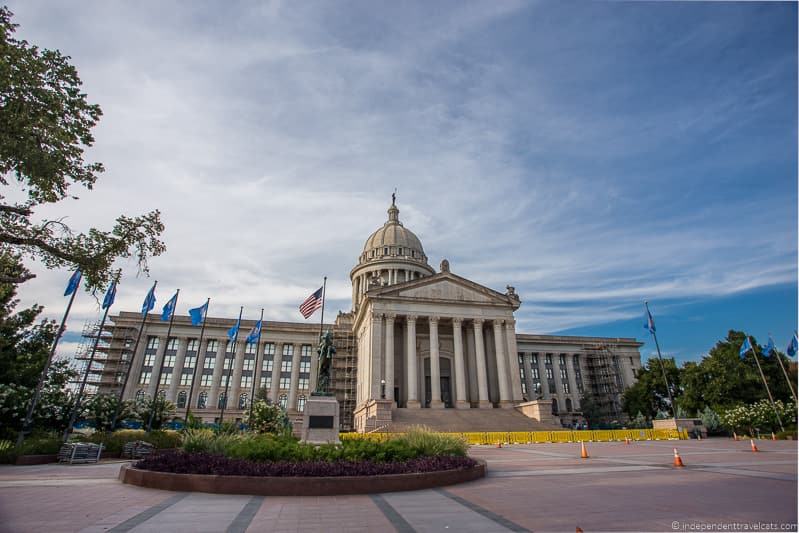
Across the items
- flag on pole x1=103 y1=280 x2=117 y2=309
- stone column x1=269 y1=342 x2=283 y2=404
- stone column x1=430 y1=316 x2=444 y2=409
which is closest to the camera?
flag on pole x1=103 y1=280 x2=117 y2=309

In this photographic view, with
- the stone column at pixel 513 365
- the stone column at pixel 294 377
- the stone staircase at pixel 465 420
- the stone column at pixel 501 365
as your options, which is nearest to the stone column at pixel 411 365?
the stone staircase at pixel 465 420

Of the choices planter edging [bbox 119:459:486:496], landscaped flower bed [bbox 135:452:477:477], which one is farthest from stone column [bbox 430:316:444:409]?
planter edging [bbox 119:459:486:496]

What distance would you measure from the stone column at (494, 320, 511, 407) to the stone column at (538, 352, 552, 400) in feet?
86.2

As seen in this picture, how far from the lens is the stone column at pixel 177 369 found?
61.0 metres

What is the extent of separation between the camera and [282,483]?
970 cm

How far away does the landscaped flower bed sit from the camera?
33.6 ft

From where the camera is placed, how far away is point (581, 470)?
13.7 metres

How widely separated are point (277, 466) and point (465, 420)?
31077 mm

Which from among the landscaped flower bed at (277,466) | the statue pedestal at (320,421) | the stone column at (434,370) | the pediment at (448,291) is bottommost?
the landscaped flower bed at (277,466)

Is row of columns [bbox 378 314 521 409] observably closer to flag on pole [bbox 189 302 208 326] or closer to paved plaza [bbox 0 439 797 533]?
flag on pole [bbox 189 302 208 326]

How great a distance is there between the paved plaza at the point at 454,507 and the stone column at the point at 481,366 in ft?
113

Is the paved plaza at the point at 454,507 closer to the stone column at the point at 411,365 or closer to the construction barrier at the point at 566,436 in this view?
the construction barrier at the point at 566,436

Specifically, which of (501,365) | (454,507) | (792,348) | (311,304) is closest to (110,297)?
(311,304)

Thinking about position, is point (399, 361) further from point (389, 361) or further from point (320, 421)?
point (320, 421)
